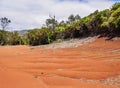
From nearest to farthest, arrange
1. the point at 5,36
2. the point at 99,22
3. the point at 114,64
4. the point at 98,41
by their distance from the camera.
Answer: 1. the point at 114,64
2. the point at 98,41
3. the point at 99,22
4. the point at 5,36

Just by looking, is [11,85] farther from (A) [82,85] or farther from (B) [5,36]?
(B) [5,36]

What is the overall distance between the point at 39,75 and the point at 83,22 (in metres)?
33.7

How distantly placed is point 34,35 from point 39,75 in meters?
56.7

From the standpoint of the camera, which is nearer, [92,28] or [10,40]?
[92,28]

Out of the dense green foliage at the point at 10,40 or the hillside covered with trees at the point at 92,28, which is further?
the dense green foliage at the point at 10,40

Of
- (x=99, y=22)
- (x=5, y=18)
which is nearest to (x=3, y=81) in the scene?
(x=99, y=22)

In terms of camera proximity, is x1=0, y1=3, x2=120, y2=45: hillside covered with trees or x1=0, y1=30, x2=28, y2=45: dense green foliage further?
x1=0, y1=30, x2=28, y2=45: dense green foliage

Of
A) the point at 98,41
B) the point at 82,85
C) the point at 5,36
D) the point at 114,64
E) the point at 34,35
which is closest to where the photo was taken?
the point at 82,85

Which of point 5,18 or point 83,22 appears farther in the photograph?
point 5,18

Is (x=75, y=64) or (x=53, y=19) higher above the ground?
(x=53, y=19)

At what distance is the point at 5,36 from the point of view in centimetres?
8994

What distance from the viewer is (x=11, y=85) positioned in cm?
1118

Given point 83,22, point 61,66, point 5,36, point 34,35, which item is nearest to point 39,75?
point 61,66

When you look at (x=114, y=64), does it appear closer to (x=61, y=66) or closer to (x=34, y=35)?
(x=61, y=66)
